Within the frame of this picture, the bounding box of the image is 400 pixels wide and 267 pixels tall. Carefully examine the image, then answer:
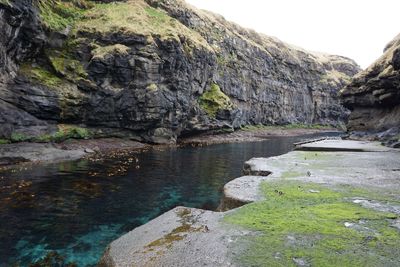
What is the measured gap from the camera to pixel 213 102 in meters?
70.1

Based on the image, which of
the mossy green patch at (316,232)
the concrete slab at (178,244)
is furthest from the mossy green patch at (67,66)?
the mossy green patch at (316,232)

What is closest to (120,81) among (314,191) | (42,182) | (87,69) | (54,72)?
(87,69)

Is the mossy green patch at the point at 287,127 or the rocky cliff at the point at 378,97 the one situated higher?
the rocky cliff at the point at 378,97

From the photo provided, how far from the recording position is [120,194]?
20.5 m

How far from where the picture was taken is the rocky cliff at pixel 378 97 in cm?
4422

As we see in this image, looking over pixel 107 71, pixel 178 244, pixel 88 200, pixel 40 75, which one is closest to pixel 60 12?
pixel 107 71

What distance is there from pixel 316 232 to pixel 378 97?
49135 mm

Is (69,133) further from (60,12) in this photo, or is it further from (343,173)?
(343,173)

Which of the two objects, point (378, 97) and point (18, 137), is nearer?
point (18, 137)

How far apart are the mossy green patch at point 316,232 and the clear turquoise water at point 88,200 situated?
6.52 meters

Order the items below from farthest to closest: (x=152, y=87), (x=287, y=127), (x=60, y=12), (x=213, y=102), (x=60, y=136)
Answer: (x=287, y=127) < (x=213, y=102) < (x=152, y=87) < (x=60, y=12) < (x=60, y=136)

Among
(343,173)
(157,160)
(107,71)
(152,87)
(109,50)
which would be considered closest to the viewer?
(343,173)

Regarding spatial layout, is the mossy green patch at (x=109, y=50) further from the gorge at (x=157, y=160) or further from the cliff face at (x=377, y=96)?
the cliff face at (x=377, y=96)

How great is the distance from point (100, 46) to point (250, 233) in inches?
1875
